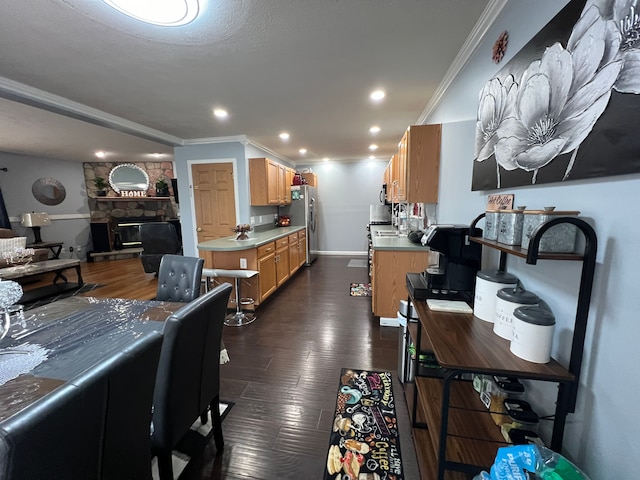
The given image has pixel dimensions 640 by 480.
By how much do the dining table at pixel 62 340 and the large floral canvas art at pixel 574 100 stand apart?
1.59m

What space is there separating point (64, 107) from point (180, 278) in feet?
8.11

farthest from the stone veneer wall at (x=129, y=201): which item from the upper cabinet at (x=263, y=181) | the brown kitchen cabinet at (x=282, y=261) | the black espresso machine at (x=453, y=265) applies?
the black espresso machine at (x=453, y=265)

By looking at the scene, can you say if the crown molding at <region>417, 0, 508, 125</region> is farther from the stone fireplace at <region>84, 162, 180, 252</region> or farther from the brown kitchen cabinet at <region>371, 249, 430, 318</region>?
the stone fireplace at <region>84, 162, 180, 252</region>

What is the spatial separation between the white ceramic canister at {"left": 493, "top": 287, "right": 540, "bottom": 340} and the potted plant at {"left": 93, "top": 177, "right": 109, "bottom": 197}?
29.5ft

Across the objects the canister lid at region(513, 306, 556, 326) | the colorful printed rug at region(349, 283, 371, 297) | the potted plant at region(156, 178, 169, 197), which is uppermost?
the potted plant at region(156, 178, 169, 197)

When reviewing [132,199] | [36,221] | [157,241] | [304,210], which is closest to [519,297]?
[304,210]

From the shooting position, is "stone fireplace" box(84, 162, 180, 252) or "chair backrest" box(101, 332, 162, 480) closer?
"chair backrest" box(101, 332, 162, 480)

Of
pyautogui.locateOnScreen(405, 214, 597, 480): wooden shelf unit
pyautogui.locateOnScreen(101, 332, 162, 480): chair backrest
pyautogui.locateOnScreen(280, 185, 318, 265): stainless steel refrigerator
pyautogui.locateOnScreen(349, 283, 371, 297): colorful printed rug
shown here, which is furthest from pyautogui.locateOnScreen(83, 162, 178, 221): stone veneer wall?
pyautogui.locateOnScreen(405, 214, 597, 480): wooden shelf unit

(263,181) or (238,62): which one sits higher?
(238,62)

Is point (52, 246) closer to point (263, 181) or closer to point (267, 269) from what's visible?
point (263, 181)

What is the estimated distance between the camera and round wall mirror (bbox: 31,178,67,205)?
6078 mm

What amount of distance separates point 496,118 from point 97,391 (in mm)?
2046

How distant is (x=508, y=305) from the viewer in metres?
1.01

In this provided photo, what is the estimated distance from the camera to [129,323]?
156 centimetres
